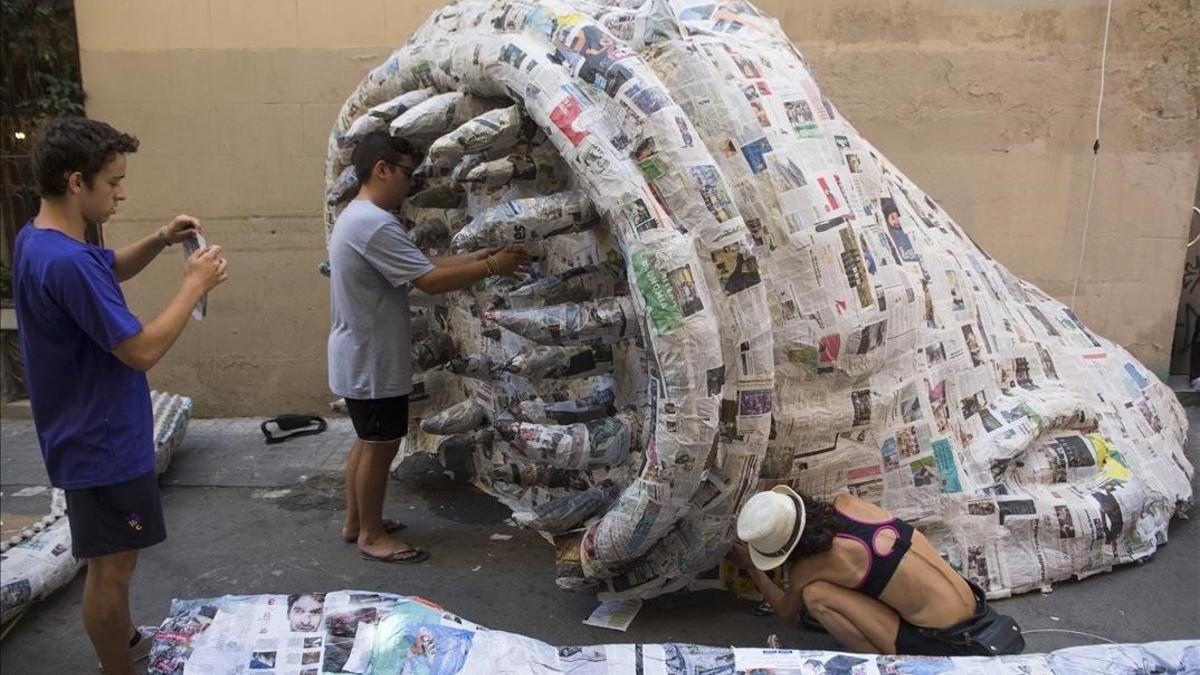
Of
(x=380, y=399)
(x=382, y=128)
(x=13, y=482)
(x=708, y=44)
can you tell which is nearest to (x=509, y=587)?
(x=380, y=399)

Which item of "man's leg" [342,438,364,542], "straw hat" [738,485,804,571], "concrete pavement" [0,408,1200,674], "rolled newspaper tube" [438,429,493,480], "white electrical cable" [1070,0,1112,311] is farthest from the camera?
"white electrical cable" [1070,0,1112,311]

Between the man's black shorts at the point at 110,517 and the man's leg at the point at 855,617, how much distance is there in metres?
1.82

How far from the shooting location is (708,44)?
8.45 feet

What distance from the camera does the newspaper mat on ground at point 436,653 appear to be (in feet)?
7.13

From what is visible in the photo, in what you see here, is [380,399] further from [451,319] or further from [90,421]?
[90,421]

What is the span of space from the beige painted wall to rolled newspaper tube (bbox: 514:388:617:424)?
2.72 m

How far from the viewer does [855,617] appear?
234cm

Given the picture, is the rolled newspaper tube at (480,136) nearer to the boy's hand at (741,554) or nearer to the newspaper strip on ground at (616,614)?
the boy's hand at (741,554)

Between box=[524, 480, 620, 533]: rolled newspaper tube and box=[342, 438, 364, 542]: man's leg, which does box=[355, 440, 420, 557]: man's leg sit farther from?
box=[524, 480, 620, 533]: rolled newspaper tube

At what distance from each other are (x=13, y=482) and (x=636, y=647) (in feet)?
11.9

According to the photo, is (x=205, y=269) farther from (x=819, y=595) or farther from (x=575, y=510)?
(x=819, y=595)

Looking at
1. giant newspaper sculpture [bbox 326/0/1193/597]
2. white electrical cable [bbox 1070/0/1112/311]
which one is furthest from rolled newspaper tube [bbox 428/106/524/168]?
white electrical cable [bbox 1070/0/1112/311]

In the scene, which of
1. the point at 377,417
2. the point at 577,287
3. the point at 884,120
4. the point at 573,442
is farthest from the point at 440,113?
the point at 884,120

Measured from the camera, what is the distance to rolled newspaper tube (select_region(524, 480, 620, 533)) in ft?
9.05
